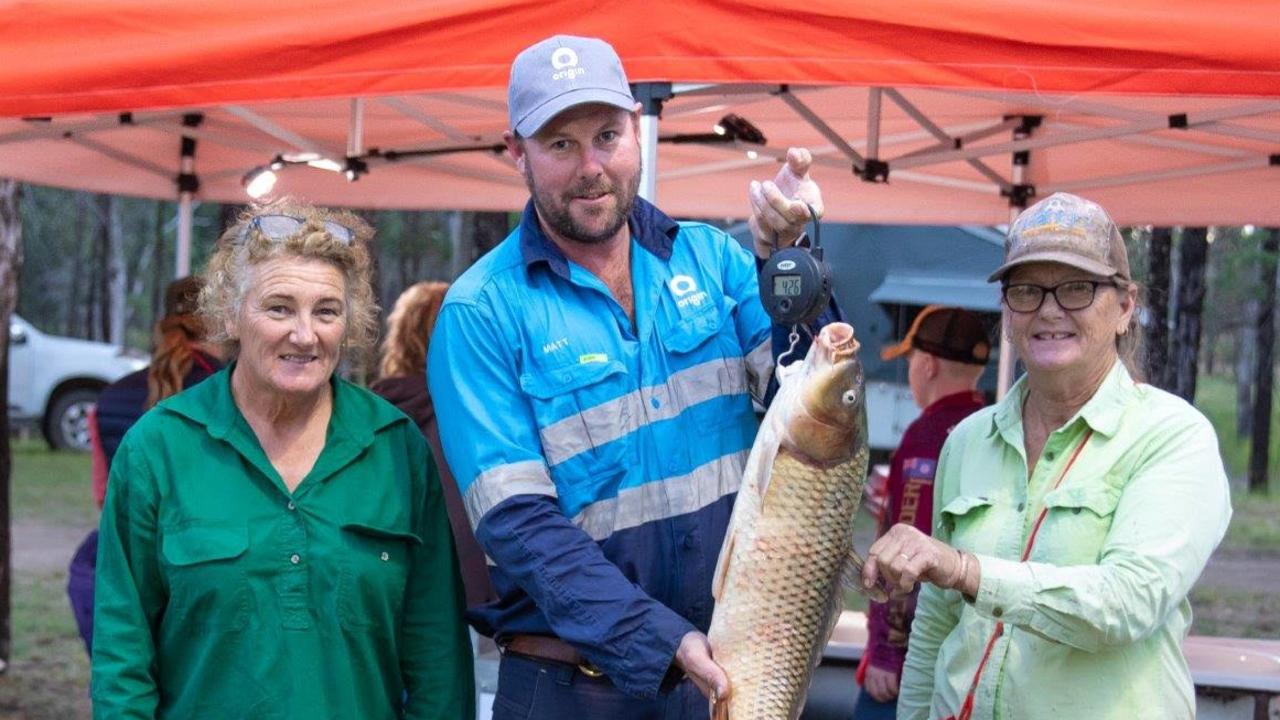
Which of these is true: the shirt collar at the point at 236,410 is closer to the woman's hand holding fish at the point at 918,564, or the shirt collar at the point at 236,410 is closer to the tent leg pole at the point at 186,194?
the woman's hand holding fish at the point at 918,564

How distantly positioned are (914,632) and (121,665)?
5.28 ft

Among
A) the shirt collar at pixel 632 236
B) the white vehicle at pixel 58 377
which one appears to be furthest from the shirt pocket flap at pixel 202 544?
the white vehicle at pixel 58 377

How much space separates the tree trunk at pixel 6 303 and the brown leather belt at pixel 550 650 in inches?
233

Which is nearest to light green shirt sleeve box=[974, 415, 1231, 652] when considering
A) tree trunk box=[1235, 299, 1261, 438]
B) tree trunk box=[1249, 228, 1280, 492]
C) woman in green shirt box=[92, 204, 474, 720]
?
woman in green shirt box=[92, 204, 474, 720]

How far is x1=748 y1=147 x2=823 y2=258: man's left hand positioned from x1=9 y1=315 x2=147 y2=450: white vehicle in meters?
16.9

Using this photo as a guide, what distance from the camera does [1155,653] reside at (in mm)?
2822

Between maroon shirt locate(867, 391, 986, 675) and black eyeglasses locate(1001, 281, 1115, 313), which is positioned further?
maroon shirt locate(867, 391, 986, 675)

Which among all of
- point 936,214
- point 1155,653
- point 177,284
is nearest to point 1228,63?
point 1155,653

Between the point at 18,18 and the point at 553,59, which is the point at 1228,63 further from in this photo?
the point at 18,18

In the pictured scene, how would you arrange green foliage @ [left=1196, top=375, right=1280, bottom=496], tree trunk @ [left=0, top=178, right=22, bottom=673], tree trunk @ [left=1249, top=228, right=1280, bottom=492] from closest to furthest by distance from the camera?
1. tree trunk @ [left=0, top=178, right=22, bottom=673]
2. tree trunk @ [left=1249, top=228, right=1280, bottom=492]
3. green foliage @ [left=1196, top=375, right=1280, bottom=496]

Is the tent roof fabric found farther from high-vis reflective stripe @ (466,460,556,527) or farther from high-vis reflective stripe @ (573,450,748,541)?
high-vis reflective stripe @ (466,460,556,527)

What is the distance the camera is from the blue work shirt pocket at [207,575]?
9.68 feet

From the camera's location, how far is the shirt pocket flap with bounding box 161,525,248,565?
9.67ft

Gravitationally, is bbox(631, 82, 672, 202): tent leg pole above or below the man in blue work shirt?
above
